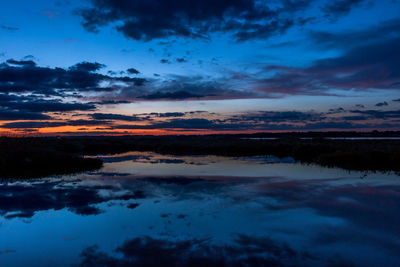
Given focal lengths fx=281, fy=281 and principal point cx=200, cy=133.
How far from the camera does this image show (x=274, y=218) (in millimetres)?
10266

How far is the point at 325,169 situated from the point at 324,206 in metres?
11.9

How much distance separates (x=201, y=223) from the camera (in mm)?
9742

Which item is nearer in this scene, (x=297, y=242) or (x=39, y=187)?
(x=297, y=242)

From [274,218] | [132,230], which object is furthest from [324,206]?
[132,230]

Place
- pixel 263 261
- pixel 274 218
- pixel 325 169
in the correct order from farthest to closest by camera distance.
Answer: pixel 325 169 < pixel 274 218 < pixel 263 261

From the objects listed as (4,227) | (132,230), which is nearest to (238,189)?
(132,230)

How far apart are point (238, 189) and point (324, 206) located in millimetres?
4734

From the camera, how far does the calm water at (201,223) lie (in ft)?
23.8

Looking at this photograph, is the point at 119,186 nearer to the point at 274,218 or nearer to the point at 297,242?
the point at 274,218

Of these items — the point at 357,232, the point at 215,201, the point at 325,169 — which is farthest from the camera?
the point at 325,169

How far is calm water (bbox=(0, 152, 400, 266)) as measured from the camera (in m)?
7.25

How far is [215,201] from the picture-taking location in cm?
1270

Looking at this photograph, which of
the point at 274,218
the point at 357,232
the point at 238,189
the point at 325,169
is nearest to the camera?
the point at 357,232

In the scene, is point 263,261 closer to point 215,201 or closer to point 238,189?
point 215,201
